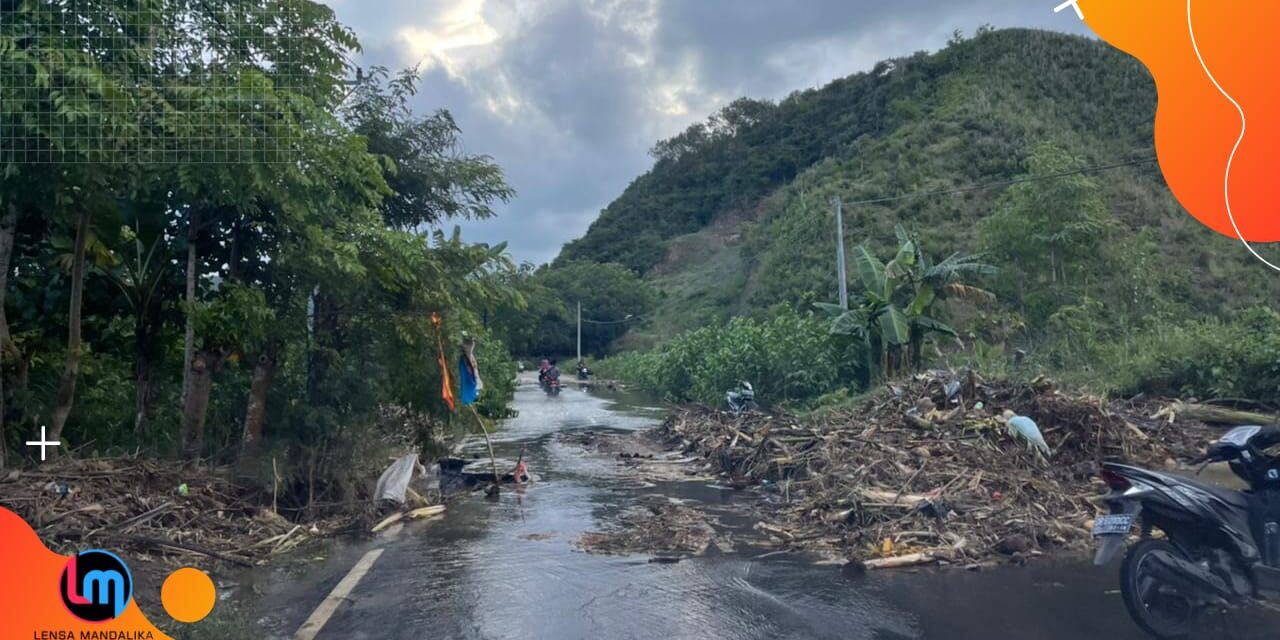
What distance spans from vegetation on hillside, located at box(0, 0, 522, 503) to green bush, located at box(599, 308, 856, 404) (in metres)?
12.3

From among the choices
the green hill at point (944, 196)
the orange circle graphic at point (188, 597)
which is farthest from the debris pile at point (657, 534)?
the green hill at point (944, 196)

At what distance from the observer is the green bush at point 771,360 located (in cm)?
2259

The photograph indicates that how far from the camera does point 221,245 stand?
9.61 m

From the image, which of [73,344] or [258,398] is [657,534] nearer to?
[258,398]

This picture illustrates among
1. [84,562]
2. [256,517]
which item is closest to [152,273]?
[256,517]

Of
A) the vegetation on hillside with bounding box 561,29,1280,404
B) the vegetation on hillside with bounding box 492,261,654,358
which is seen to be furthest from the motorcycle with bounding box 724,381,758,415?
the vegetation on hillside with bounding box 492,261,654,358

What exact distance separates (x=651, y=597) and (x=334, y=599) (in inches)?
90.7

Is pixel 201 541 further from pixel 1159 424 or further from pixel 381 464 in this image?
pixel 1159 424

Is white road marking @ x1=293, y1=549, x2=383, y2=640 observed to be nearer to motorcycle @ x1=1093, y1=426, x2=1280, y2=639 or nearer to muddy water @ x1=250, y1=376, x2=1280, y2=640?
muddy water @ x1=250, y1=376, x2=1280, y2=640

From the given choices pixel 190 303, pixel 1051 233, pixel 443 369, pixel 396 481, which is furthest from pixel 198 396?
pixel 1051 233

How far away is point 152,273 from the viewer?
9617mm

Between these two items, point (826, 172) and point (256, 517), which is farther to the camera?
point (826, 172)

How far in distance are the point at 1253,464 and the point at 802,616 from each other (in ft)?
9.88

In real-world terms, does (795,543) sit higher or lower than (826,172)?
lower
